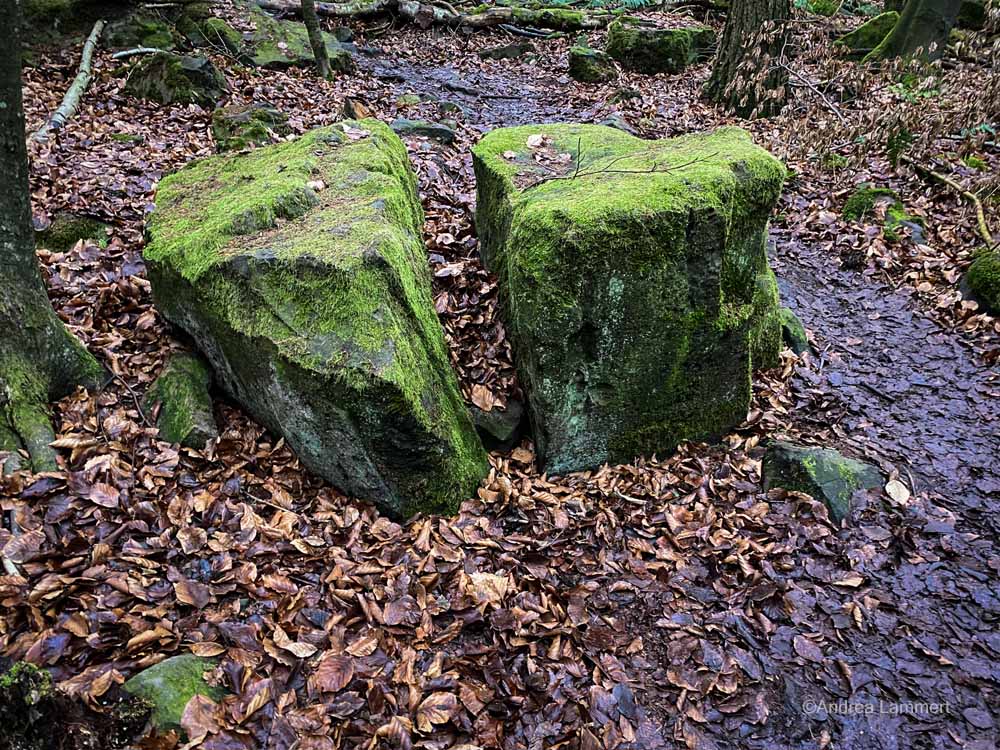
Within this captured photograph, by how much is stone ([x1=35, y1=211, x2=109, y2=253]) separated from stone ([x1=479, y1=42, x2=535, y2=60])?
11297 mm

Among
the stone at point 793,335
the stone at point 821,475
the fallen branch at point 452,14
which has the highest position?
the fallen branch at point 452,14

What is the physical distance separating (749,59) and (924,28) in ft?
13.1

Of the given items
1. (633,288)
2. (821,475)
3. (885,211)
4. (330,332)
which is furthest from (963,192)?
(330,332)

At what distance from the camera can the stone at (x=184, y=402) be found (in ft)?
13.6

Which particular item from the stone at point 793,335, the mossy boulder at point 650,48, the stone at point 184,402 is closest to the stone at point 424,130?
the stone at point 793,335

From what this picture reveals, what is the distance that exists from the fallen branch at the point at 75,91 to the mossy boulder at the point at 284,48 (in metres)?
2.40

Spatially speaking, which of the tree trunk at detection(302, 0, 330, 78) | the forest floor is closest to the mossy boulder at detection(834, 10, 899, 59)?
the forest floor

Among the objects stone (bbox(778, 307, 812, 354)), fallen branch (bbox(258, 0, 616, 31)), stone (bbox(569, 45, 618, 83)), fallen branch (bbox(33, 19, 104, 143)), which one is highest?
fallen branch (bbox(258, 0, 616, 31))

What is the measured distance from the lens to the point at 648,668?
11.8ft

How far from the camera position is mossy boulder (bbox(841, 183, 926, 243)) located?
7680 millimetres

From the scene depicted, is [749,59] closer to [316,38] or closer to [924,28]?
[924,28]

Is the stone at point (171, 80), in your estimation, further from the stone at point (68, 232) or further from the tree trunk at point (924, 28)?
the tree trunk at point (924, 28)

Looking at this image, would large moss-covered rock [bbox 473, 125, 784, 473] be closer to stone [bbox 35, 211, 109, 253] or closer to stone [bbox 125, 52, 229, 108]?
stone [bbox 35, 211, 109, 253]

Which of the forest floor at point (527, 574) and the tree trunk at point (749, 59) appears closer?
the forest floor at point (527, 574)
